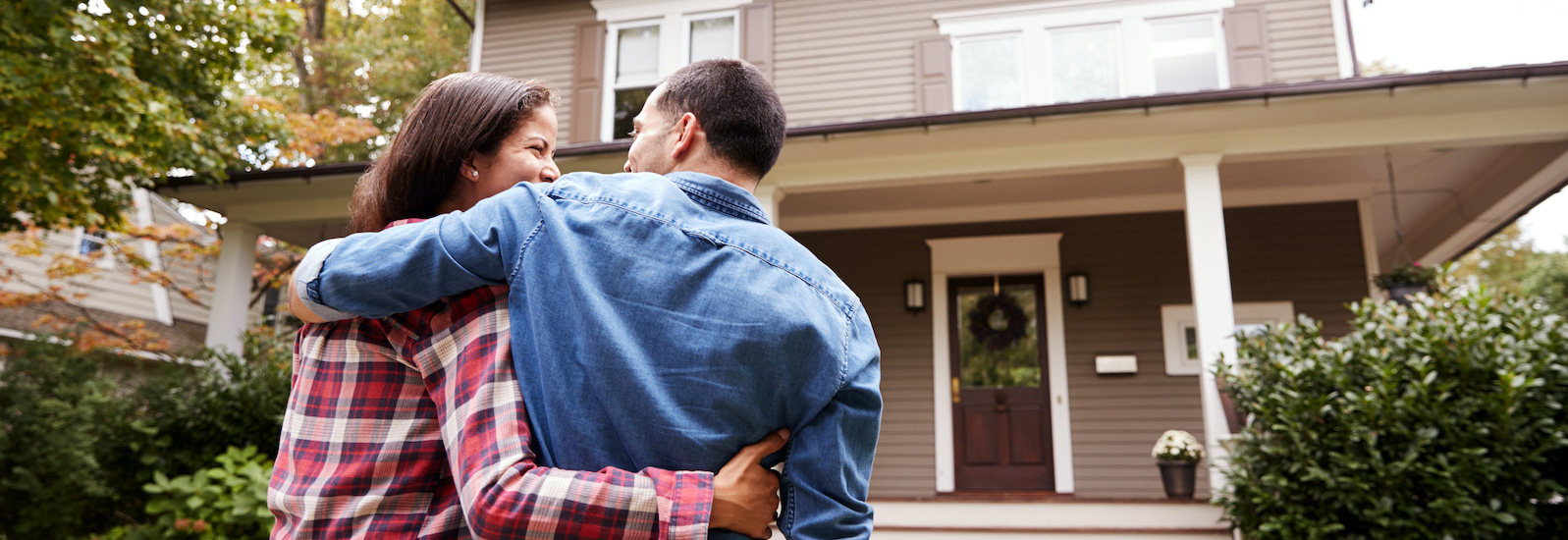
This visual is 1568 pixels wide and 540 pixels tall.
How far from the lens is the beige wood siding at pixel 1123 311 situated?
25.4ft

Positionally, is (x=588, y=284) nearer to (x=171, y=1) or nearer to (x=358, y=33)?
(x=171, y=1)

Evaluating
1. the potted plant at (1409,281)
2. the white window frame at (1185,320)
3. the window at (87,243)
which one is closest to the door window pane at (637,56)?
the white window frame at (1185,320)

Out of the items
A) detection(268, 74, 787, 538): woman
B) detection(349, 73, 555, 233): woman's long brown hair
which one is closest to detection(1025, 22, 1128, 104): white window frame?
detection(349, 73, 555, 233): woman's long brown hair

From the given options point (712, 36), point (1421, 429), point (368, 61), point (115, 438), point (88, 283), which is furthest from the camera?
point (368, 61)

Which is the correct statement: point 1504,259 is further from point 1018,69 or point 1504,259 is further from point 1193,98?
point 1193,98

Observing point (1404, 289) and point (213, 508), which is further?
point (1404, 289)

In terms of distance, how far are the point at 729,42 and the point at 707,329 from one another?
327 inches

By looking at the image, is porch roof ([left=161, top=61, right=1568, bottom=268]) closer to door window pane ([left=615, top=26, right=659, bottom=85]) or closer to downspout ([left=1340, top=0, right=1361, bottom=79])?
downspout ([left=1340, top=0, right=1361, bottom=79])

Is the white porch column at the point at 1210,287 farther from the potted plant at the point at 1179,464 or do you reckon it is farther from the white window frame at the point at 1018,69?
the white window frame at the point at 1018,69

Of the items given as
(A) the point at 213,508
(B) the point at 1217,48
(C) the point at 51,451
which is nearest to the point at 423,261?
(A) the point at 213,508

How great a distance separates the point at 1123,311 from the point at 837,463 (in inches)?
297

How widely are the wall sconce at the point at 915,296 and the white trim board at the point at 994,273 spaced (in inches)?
4.3

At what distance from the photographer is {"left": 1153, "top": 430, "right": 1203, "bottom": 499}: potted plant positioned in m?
6.29

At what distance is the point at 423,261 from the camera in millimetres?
1080
